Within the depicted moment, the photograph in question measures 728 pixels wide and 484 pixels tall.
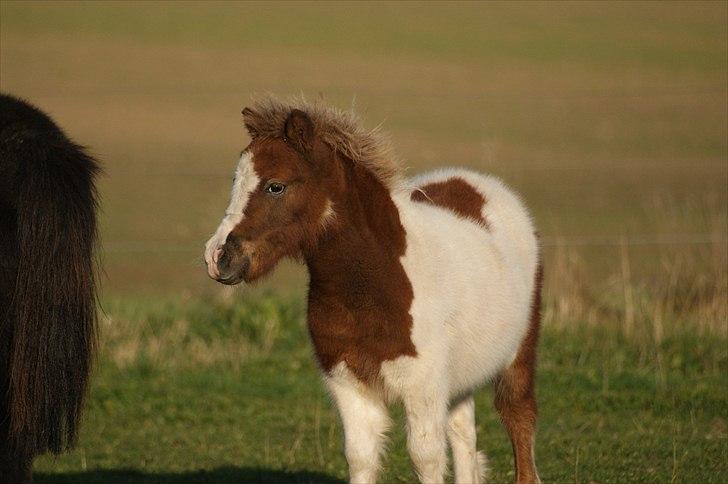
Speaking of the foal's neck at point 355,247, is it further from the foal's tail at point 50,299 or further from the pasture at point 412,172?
the foal's tail at point 50,299

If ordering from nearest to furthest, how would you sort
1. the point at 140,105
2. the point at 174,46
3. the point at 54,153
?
the point at 54,153 < the point at 140,105 < the point at 174,46

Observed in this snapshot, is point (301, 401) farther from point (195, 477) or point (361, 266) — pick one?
point (361, 266)

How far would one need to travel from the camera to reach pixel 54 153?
5016mm

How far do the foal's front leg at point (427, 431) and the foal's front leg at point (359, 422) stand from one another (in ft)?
0.57

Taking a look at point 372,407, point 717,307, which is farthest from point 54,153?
point 717,307

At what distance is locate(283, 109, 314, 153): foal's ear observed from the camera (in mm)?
5152

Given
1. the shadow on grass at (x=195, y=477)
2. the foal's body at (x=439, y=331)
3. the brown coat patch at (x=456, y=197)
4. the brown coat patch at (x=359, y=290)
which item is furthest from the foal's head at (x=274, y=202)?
the shadow on grass at (x=195, y=477)

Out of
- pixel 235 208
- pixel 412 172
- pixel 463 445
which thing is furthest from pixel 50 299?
pixel 412 172

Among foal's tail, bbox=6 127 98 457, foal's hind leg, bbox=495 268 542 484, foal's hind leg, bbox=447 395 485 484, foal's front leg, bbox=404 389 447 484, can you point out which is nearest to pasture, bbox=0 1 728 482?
foal's hind leg, bbox=495 268 542 484

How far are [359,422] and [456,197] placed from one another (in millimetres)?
1593

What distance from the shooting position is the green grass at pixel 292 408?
7355mm

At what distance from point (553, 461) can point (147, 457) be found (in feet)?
8.46

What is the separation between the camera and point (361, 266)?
538 cm

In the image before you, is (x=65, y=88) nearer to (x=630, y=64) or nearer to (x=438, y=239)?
(x=630, y=64)
